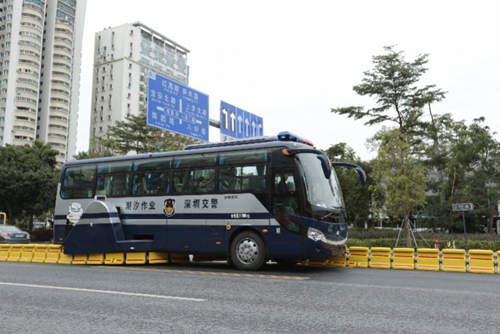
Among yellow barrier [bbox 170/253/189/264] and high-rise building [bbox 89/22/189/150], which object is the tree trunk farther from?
high-rise building [bbox 89/22/189/150]

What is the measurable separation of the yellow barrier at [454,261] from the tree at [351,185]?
79.7 ft

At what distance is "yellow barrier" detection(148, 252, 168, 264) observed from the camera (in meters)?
12.9

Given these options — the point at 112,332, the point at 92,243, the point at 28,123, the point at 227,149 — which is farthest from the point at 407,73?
the point at 28,123

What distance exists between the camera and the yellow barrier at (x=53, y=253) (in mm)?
14449

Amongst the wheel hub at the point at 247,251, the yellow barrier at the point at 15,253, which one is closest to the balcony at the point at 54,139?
the yellow barrier at the point at 15,253

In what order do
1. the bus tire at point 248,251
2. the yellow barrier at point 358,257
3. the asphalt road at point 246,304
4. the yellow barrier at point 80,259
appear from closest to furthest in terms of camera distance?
1. the asphalt road at point 246,304
2. the bus tire at point 248,251
3. the yellow barrier at point 358,257
4. the yellow barrier at point 80,259

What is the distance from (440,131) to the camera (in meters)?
35.2

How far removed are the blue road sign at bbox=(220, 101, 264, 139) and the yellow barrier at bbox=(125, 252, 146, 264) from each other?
41.0ft

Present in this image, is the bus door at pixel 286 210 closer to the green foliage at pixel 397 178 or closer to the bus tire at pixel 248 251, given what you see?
the bus tire at pixel 248 251

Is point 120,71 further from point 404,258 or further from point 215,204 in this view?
point 404,258

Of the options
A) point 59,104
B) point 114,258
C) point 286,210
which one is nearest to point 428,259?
point 286,210

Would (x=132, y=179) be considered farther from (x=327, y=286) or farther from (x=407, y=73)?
(x=407, y=73)

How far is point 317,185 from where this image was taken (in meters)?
10.8

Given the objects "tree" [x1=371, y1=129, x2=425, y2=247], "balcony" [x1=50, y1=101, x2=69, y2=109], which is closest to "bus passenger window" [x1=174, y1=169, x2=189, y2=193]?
"tree" [x1=371, y1=129, x2=425, y2=247]
